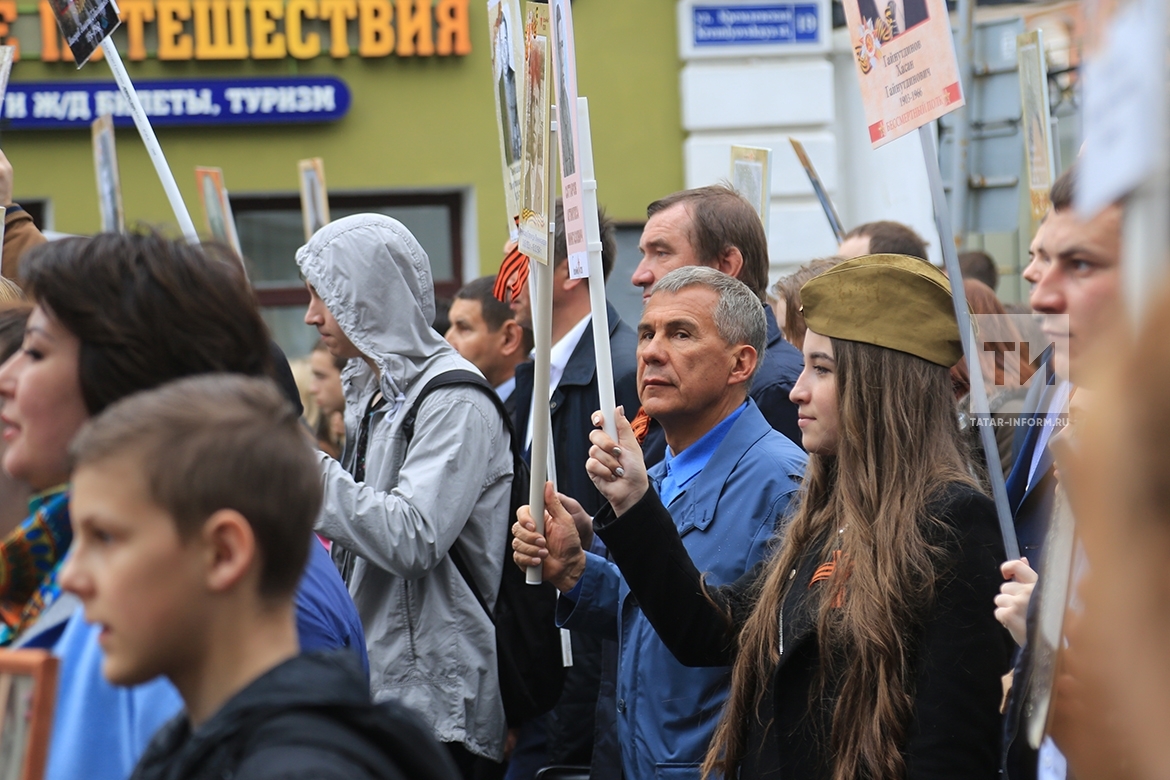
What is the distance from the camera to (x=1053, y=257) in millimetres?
2139

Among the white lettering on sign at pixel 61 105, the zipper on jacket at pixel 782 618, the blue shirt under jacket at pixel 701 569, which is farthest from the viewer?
the white lettering on sign at pixel 61 105

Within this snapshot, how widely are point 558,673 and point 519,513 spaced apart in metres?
0.55

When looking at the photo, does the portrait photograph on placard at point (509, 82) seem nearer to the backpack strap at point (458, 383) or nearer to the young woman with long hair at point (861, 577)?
the backpack strap at point (458, 383)

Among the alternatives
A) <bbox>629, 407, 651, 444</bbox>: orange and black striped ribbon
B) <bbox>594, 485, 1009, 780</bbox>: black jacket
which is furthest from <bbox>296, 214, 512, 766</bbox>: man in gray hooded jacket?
<bbox>594, 485, 1009, 780</bbox>: black jacket

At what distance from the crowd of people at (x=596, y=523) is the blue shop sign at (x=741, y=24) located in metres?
5.62

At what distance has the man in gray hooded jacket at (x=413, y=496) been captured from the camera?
3188mm

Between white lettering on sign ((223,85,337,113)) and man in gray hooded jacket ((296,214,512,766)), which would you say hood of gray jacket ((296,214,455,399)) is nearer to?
man in gray hooded jacket ((296,214,512,766))

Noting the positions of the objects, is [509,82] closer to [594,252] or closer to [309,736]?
[594,252]

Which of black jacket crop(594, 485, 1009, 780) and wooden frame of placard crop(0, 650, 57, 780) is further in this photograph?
black jacket crop(594, 485, 1009, 780)

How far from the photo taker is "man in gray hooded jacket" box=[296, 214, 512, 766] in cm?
319

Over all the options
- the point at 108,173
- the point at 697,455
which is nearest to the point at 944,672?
the point at 697,455

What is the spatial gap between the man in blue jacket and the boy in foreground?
1.55m

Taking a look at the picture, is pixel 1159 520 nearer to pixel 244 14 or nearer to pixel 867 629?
pixel 867 629

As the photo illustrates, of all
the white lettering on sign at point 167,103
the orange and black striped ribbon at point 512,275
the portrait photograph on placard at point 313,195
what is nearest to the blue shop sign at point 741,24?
the white lettering on sign at point 167,103
